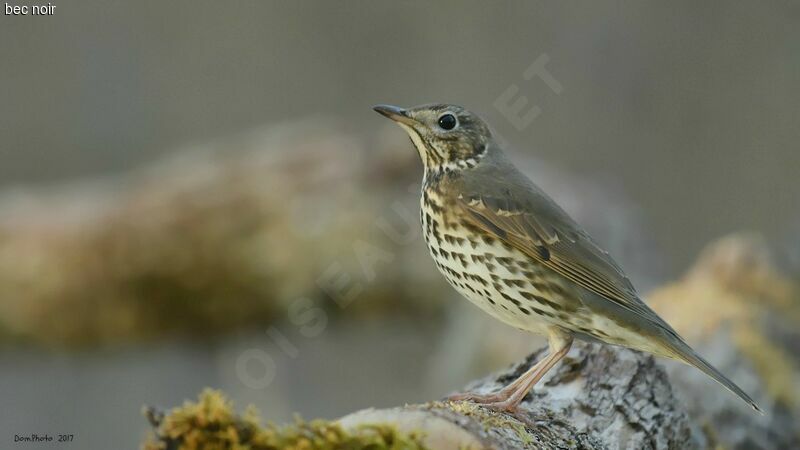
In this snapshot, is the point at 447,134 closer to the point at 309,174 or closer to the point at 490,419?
the point at 490,419

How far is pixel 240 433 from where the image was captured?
2.75 metres

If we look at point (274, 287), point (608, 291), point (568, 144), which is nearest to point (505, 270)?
point (608, 291)

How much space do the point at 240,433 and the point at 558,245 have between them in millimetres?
2229

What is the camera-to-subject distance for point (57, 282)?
351 inches

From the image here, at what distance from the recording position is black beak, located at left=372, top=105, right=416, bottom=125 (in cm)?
475

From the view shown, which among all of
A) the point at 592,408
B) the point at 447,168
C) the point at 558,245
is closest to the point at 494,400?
the point at 592,408

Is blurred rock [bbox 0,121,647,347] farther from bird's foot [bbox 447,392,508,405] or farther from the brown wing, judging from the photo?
bird's foot [bbox 447,392,508,405]

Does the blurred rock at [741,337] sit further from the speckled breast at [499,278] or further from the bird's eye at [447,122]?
the bird's eye at [447,122]

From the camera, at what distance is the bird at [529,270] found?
4.34 metres

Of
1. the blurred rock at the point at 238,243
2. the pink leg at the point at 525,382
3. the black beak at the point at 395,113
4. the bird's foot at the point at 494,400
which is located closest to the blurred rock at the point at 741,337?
the pink leg at the point at 525,382

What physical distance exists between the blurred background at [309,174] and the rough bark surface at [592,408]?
7.51 ft

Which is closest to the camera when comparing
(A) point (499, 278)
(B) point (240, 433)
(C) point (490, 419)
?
(B) point (240, 433)

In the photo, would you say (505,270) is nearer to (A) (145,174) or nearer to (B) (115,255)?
(B) (115,255)

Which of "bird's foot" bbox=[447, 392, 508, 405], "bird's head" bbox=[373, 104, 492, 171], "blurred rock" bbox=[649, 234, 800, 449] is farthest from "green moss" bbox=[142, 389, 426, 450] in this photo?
"blurred rock" bbox=[649, 234, 800, 449]
